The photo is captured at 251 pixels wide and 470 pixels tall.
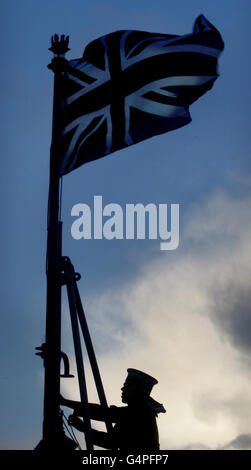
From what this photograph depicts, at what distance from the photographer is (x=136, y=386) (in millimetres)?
10492

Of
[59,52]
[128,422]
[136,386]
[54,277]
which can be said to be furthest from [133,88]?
[128,422]

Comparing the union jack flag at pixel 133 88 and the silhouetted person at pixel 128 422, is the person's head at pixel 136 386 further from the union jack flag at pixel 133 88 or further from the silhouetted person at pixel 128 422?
the union jack flag at pixel 133 88

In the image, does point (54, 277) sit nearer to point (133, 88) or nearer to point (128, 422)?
point (128, 422)

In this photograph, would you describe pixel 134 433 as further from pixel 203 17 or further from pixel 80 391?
pixel 203 17

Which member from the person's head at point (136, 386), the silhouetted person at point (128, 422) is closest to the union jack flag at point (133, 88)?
the person's head at point (136, 386)

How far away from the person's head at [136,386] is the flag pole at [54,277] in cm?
115

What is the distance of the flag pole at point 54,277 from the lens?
9.55 meters

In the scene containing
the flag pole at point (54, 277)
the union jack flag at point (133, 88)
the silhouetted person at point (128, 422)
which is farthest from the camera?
the union jack flag at point (133, 88)

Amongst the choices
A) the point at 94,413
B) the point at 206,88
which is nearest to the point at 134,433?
the point at 94,413

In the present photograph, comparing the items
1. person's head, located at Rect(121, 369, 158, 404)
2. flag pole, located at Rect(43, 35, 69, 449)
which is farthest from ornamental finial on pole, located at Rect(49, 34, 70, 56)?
person's head, located at Rect(121, 369, 158, 404)

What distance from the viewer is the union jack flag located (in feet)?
38.4

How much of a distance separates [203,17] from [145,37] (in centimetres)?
97

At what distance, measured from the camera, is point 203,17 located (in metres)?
12.3

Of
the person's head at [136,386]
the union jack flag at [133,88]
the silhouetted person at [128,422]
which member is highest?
the union jack flag at [133,88]
